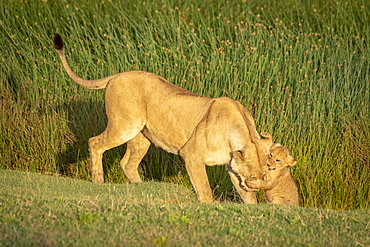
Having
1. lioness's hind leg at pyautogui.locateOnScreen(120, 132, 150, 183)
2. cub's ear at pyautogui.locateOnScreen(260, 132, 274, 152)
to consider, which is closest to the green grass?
lioness's hind leg at pyautogui.locateOnScreen(120, 132, 150, 183)

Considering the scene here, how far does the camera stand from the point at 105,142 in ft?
25.3

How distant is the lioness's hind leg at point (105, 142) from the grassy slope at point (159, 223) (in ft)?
4.34

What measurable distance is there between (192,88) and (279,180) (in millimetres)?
2594

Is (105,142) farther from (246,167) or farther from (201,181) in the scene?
(246,167)

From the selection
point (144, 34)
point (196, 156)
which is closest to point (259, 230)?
point (196, 156)

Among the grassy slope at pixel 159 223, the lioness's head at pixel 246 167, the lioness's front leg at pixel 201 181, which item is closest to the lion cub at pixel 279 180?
the lioness's head at pixel 246 167

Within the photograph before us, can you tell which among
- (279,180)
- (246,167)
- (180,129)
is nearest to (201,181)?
(246,167)

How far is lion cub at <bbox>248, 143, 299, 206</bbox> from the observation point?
647 centimetres

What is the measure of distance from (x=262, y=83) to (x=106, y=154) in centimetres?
247

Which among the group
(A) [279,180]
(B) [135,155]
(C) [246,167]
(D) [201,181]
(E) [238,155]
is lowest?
(B) [135,155]

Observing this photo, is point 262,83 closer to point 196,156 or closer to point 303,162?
point 303,162

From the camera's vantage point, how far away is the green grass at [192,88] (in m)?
8.39

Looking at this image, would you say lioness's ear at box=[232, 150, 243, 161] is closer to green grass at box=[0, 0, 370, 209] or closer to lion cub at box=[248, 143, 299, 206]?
lion cub at box=[248, 143, 299, 206]

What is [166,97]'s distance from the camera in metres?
7.38
